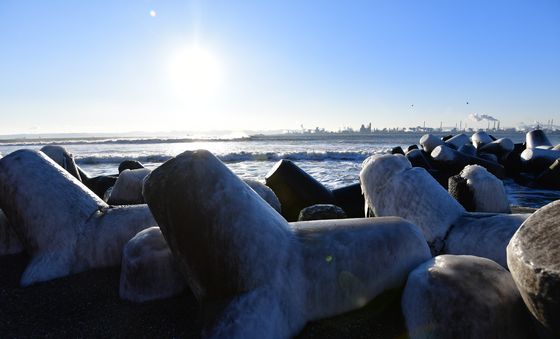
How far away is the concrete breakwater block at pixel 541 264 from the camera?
4.16 feet

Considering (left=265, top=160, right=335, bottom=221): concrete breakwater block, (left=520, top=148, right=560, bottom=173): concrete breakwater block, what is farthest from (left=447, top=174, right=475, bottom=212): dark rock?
(left=520, top=148, right=560, bottom=173): concrete breakwater block

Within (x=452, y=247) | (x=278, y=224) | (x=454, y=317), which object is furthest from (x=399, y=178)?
(x=454, y=317)

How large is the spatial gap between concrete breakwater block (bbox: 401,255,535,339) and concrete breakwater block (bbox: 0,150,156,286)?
86.0 inches

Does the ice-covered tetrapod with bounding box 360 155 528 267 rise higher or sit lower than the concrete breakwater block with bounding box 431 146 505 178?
higher

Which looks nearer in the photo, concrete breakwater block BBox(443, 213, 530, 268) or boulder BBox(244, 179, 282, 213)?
concrete breakwater block BBox(443, 213, 530, 268)

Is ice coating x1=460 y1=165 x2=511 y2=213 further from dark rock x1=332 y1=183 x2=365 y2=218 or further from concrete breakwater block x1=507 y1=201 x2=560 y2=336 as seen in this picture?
concrete breakwater block x1=507 y1=201 x2=560 y2=336

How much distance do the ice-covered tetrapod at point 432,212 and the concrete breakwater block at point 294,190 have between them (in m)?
1.14

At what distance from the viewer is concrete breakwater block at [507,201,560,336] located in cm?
127

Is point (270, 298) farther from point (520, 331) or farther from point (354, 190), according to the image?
point (354, 190)

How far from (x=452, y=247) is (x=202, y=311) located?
203 centimetres

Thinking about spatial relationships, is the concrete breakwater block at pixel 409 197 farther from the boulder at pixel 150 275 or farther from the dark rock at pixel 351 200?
the boulder at pixel 150 275

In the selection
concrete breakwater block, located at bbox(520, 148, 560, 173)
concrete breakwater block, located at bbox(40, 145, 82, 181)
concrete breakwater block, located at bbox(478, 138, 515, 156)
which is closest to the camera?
concrete breakwater block, located at bbox(40, 145, 82, 181)

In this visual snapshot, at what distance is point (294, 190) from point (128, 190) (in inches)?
83.0

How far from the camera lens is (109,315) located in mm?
2195
